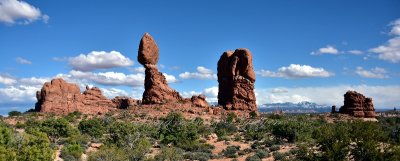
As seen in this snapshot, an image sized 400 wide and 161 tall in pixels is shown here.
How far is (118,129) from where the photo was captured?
41781 mm

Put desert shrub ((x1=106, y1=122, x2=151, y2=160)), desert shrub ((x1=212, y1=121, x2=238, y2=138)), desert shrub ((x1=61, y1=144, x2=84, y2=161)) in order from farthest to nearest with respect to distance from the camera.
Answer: desert shrub ((x1=212, y1=121, x2=238, y2=138)) → desert shrub ((x1=106, y1=122, x2=151, y2=160)) → desert shrub ((x1=61, y1=144, x2=84, y2=161))

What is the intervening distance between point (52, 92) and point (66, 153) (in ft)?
118

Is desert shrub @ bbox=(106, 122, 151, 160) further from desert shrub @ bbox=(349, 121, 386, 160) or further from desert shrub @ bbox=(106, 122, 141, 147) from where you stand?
desert shrub @ bbox=(349, 121, 386, 160)

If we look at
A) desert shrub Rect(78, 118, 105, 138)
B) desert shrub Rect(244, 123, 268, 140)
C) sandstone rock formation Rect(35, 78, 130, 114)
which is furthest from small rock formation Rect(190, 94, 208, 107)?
desert shrub Rect(78, 118, 105, 138)

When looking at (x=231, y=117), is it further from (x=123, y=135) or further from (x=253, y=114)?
(x=123, y=135)

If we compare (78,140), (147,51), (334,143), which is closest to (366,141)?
(334,143)

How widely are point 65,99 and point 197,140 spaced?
106 feet

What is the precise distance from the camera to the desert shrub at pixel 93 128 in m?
47.1

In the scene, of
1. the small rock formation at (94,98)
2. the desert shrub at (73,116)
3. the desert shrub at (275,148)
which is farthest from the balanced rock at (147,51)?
the desert shrub at (275,148)

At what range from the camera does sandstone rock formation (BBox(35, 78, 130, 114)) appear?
67.7 meters

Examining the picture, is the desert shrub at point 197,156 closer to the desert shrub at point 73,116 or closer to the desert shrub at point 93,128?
the desert shrub at point 93,128

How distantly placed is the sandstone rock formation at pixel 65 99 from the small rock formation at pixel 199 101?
15.8 meters

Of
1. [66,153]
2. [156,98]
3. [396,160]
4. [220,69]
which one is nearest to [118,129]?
[66,153]

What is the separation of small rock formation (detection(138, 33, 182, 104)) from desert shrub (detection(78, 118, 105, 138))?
1553 cm
